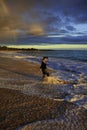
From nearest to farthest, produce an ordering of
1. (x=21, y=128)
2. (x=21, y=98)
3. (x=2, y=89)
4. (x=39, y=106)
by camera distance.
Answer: (x=21, y=128) < (x=39, y=106) < (x=21, y=98) < (x=2, y=89)

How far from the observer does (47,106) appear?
783cm

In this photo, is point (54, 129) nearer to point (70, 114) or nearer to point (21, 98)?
point (70, 114)

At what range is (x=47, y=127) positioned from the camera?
20.5ft

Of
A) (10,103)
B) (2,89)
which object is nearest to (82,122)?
(10,103)

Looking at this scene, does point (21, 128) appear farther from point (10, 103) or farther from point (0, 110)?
point (10, 103)

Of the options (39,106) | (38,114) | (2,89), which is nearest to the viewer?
(38,114)

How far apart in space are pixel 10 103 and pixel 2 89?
209 cm

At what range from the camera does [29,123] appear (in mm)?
6453

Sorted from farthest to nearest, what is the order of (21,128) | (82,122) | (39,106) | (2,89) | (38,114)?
(2,89) → (39,106) → (38,114) → (82,122) → (21,128)

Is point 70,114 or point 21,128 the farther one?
point 70,114

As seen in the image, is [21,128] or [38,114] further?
[38,114]

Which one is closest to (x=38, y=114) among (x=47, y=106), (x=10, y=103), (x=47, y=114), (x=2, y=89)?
(x=47, y=114)

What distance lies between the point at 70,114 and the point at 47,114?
2.30 feet

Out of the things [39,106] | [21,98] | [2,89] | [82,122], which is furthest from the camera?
[2,89]
